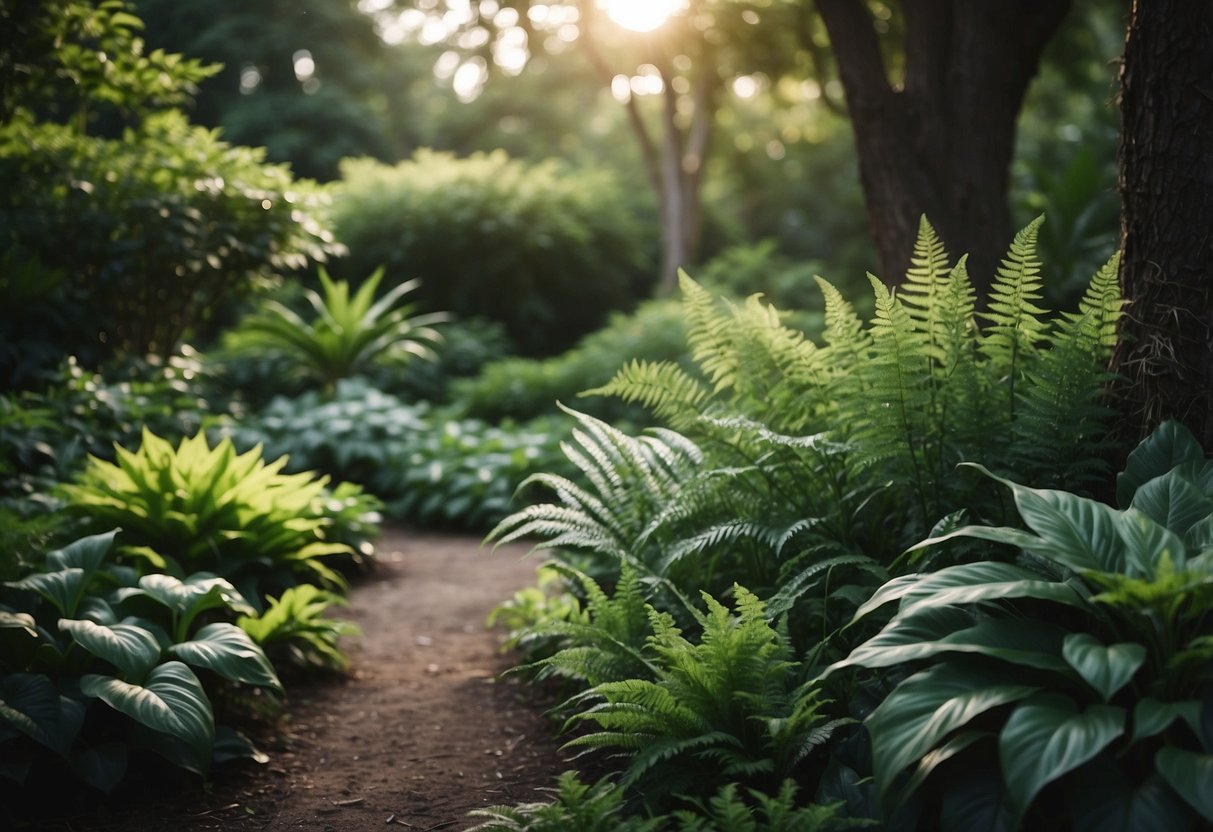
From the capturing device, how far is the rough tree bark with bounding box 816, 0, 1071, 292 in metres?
4.32

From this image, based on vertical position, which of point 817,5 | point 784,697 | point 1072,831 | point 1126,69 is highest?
point 817,5

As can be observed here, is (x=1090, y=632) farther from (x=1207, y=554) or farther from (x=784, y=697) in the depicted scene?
(x=784, y=697)

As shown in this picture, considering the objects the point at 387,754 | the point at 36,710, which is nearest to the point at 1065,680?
the point at 387,754

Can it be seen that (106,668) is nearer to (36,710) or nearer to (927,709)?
(36,710)

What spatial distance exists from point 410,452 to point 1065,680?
5360 millimetres

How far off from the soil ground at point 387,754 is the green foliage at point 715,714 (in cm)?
47

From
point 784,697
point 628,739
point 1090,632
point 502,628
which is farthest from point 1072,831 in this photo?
point 502,628

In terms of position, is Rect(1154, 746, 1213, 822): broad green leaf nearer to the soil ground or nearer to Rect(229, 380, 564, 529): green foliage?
the soil ground

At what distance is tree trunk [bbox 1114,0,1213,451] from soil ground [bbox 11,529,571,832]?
6.90 feet

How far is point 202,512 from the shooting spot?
146 inches

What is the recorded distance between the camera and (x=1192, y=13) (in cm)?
259

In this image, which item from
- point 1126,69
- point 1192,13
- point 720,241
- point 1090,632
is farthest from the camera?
point 720,241

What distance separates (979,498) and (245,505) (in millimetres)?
2779

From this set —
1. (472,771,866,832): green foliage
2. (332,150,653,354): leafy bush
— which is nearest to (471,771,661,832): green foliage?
(472,771,866,832): green foliage
